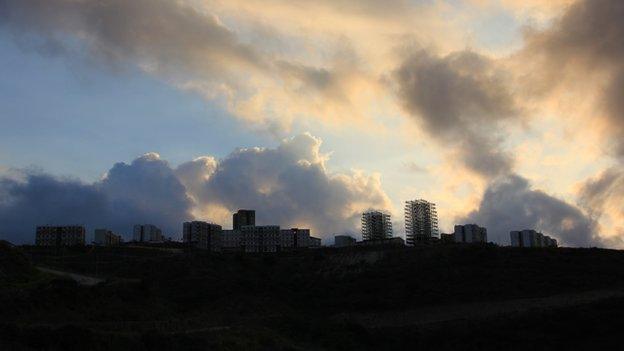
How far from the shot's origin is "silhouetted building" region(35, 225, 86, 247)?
16800cm

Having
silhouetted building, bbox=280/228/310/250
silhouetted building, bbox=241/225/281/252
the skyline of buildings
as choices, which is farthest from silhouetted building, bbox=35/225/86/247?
silhouetted building, bbox=280/228/310/250

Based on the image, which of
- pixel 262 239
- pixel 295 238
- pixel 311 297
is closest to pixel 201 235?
pixel 262 239

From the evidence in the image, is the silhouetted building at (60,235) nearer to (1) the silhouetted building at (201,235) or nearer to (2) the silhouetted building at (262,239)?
→ (1) the silhouetted building at (201,235)

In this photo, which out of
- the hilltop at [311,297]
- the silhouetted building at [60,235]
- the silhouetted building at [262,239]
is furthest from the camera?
the silhouetted building at [262,239]

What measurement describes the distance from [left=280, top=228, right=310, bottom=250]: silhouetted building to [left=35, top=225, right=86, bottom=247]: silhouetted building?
56364 mm

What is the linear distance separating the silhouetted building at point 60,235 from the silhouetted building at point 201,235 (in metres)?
29.0

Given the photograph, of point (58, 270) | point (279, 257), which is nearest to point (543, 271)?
point (279, 257)

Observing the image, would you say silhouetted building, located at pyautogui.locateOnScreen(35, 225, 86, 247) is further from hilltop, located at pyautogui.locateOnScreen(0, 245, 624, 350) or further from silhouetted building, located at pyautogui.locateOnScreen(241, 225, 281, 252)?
silhouetted building, located at pyautogui.locateOnScreen(241, 225, 281, 252)

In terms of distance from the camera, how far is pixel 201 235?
18688cm

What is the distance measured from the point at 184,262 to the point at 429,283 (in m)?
45.1

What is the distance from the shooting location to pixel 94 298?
73.1 m

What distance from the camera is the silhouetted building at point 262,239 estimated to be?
181250mm

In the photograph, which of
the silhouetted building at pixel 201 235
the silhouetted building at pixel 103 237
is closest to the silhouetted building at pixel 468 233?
the silhouetted building at pixel 201 235

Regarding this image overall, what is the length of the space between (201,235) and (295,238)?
28183 mm
